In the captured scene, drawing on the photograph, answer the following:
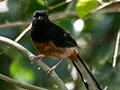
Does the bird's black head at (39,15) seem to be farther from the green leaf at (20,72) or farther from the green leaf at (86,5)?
the green leaf at (20,72)

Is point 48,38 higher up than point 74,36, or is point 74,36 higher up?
point 48,38

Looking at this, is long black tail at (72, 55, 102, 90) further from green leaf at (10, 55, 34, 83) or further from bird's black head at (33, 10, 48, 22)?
bird's black head at (33, 10, 48, 22)

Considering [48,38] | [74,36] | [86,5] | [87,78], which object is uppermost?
[86,5]

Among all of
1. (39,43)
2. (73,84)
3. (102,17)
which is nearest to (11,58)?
(39,43)

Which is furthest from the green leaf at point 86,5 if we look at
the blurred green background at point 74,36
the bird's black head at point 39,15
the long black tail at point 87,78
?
the long black tail at point 87,78

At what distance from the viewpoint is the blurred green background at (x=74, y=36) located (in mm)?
2076

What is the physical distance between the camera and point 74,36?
230 cm

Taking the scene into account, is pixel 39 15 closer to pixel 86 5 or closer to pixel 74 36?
pixel 86 5

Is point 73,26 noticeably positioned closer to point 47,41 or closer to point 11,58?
point 47,41

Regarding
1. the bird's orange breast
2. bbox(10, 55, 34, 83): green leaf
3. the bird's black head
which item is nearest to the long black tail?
the bird's orange breast

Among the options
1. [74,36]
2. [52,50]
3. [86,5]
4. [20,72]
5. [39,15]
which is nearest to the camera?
[86,5]

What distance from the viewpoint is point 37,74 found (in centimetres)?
220

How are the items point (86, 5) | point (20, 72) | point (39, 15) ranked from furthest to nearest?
point (20, 72), point (39, 15), point (86, 5)

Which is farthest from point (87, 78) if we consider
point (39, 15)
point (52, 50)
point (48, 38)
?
point (39, 15)
